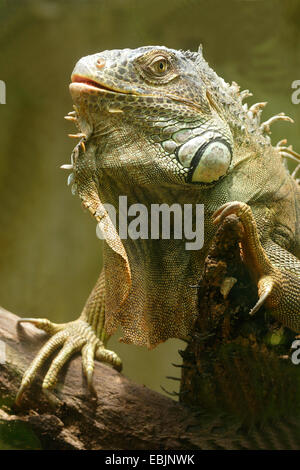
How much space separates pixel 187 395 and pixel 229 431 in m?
0.24

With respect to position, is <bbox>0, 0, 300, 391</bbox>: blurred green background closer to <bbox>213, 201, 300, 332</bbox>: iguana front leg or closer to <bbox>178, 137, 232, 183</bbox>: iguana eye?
<bbox>178, 137, 232, 183</bbox>: iguana eye

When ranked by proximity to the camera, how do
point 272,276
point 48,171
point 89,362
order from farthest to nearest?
point 48,171 < point 89,362 < point 272,276

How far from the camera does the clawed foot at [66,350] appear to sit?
1798 mm

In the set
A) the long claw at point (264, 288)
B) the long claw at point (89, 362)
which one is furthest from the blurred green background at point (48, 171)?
the long claw at point (264, 288)

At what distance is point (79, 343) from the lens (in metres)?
1.99

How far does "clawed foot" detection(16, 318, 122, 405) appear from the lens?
180 centimetres

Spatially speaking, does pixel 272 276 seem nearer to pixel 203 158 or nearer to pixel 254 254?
pixel 254 254

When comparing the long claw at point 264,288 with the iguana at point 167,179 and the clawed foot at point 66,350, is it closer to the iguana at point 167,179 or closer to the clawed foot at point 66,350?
the iguana at point 167,179

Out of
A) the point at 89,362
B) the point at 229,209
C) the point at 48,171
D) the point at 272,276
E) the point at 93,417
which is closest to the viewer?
the point at 229,209

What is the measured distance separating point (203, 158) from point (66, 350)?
0.93m

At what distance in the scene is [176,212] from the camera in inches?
69.3

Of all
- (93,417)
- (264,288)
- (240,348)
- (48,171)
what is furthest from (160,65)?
(48,171)

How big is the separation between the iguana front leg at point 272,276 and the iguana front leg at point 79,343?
29.6 inches


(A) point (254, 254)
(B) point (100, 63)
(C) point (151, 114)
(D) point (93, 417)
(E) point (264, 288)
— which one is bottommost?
(D) point (93, 417)
